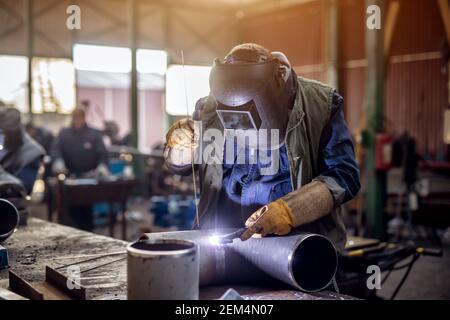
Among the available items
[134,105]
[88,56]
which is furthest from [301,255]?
[88,56]

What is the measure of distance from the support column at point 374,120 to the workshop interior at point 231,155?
0.02 meters

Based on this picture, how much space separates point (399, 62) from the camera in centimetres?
1084

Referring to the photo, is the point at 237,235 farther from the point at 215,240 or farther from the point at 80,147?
the point at 80,147

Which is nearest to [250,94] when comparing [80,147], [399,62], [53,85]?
[80,147]

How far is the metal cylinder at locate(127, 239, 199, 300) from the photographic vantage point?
1.23 meters

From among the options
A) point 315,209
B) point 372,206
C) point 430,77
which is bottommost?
point 372,206

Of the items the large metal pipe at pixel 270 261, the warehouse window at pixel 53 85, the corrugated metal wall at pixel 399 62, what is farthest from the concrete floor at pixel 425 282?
the warehouse window at pixel 53 85

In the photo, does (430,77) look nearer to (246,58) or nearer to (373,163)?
(373,163)

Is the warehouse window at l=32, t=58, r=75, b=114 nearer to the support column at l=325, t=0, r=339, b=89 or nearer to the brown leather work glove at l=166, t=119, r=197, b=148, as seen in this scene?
the support column at l=325, t=0, r=339, b=89

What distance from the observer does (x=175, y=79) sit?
1427 centimetres

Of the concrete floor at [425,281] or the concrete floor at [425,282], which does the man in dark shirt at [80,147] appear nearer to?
the concrete floor at [425,281]

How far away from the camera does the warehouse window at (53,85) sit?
40.5 feet

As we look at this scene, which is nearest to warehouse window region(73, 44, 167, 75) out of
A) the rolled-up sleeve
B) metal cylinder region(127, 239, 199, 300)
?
the rolled-up sleeve

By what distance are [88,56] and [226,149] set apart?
39.0 ft
